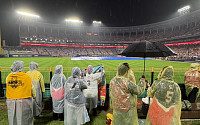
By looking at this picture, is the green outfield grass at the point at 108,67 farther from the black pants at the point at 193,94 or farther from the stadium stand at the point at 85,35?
the stadium stand at the point at 85,35

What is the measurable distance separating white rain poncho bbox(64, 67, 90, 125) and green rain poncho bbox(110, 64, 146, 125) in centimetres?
100

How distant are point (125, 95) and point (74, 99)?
4.62ft

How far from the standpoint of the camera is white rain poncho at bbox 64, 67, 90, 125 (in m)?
2.86

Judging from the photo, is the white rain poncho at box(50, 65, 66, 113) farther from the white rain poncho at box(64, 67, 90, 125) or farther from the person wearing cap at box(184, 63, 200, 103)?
the person wearing cap at box(184, 63, 200, 103)

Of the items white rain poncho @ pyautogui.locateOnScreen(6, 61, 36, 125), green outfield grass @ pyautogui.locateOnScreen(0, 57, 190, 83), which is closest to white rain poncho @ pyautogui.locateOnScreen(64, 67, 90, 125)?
white rain poncho @ pyautogui.locateOnScreen(6, 61, 36, 125)

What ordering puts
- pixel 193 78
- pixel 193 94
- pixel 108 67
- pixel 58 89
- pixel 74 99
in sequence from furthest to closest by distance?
1. pixel 108 67
2. pixel 193 94
3. pixel 193 78
4. pixel 58 89
5. pixel 74 99

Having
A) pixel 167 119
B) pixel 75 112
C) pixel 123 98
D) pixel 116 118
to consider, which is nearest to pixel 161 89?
pixel 167 119

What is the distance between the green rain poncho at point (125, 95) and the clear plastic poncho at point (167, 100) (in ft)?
1.02

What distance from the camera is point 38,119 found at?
3.69 meters

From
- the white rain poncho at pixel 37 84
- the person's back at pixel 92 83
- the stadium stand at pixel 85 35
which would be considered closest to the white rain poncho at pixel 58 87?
the white rain poncho at pixel 37 84

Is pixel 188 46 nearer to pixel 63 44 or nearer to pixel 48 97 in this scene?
pixel 48 97

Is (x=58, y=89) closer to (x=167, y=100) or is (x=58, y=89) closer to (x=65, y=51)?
(x=167, y=100)

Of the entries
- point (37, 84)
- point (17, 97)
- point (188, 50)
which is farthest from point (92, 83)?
point (188, 50)

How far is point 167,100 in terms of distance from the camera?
2025 millimetres
